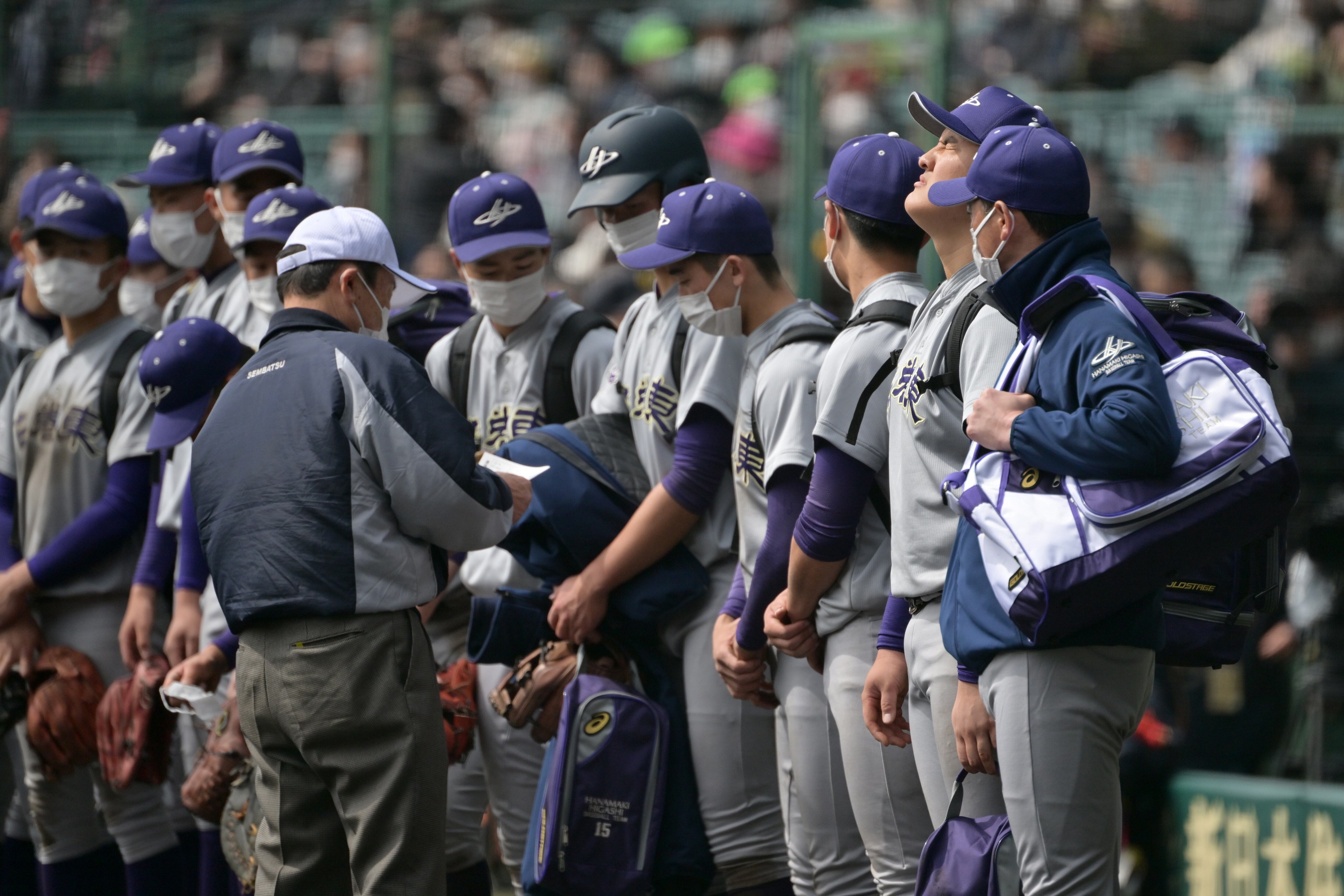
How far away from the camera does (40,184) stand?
564 cm

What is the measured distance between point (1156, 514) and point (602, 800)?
1818 millimetres

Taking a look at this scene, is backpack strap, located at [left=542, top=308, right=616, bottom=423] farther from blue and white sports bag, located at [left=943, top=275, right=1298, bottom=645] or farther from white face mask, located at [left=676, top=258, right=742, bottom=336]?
blue and white sports bag, located at [left=943, top=275, right=1298, bottom=645]

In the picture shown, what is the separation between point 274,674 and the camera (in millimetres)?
3551

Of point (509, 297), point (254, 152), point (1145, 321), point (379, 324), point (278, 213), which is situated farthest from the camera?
point (254, 152)

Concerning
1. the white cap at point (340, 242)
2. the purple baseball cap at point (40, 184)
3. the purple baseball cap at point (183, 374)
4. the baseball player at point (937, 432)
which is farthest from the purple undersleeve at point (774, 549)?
the purple baseball cap at point (40, 184)

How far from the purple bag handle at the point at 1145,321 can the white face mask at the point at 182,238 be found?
3.64 meters

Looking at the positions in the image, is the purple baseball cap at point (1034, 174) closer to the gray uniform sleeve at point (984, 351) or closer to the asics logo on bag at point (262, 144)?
the gray uniform sleeve at point (984, 351)

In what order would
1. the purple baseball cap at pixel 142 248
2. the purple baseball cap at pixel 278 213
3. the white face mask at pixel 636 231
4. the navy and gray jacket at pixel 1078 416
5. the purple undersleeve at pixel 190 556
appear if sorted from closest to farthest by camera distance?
the navy and gray jacket at pixel 1078 416
the white face mask at pixel 636 231
the purple undersleeve at pixel 190 556
the purple baseball cap at pixel 278 213
the purple baseball cap at pixel 142 248

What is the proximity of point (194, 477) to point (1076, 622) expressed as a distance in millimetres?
2082

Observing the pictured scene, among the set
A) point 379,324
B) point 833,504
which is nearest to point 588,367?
point 379,324

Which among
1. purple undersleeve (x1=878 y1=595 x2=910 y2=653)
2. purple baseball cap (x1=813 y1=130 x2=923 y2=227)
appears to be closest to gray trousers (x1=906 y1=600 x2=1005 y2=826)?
purple undersleeve (x1=878 y1=595 x2=910 y2=653)

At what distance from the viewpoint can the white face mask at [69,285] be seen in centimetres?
537

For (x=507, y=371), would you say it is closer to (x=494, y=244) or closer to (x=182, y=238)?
(x=494, y=244)

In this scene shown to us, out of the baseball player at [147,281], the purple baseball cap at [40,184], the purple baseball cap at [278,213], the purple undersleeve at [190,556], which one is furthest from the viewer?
the baseball player at [147,281]
